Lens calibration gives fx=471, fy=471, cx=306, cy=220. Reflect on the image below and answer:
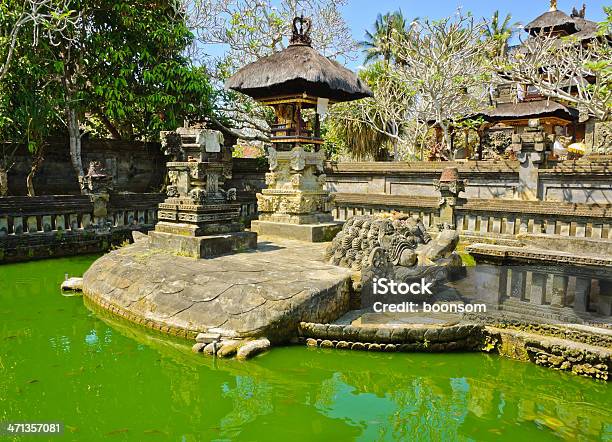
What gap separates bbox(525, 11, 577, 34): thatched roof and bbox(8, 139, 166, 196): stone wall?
66.2 feet

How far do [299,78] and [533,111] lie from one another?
34.2 ft

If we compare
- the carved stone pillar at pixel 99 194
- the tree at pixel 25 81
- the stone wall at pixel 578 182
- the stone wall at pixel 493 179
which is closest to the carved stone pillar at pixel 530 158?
the stone wall at pixel 493 179

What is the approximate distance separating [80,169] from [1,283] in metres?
7.27

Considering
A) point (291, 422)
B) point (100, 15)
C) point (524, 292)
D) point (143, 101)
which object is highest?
point (100, 15)

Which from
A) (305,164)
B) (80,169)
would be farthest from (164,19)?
(305,164)

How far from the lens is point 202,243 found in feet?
24.4

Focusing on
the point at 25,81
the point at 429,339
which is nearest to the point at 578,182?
the point at 429,339

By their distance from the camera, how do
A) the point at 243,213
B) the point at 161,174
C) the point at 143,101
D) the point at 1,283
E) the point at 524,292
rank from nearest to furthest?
1. the point at 524,292
2. the point at 1,283
3. the point at 243,213
4. the point at 143,101
5. the point at 161,174

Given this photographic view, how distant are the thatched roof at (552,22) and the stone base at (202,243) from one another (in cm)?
2270

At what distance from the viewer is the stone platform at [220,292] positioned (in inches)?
217

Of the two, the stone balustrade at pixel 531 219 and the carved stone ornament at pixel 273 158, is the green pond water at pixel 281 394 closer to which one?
the stone balustrade at pixel 531 219

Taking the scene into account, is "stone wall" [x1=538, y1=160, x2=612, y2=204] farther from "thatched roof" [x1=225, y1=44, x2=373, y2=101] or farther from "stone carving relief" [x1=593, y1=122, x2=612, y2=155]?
"stone carving relief" [x1=593, y1=122, x2=612, y2=155]

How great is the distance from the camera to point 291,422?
390 cm

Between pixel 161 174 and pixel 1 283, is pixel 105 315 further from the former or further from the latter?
pixel 161 174
